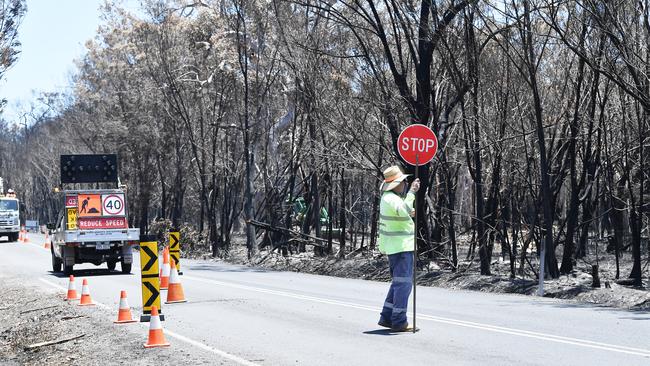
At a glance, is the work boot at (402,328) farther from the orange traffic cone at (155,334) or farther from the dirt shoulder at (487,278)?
the dirt shoulder at (487,278)

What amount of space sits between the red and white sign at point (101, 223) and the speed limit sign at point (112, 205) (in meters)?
0.18

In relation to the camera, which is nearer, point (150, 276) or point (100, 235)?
point (150, 276)

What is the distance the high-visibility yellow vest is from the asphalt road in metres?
1.14

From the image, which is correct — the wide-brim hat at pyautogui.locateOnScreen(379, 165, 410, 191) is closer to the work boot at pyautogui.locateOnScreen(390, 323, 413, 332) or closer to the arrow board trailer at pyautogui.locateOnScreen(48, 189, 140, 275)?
the work boot at pyautogui.locateOnScreen(390, 323, 413, 332)

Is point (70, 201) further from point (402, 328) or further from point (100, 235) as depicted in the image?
point (402, 328)

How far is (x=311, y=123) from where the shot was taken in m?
33.6

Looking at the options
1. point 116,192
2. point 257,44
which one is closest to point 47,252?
point 257,44

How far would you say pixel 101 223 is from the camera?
2761 cm

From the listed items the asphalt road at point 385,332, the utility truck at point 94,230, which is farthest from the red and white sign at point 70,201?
the asphalt road at point 385,332

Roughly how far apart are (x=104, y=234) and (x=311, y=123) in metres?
9.46

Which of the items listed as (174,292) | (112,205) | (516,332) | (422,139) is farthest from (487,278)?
(112,205)

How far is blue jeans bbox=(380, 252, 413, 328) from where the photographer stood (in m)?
11.5

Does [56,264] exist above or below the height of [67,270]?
above

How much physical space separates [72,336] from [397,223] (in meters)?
5.71
